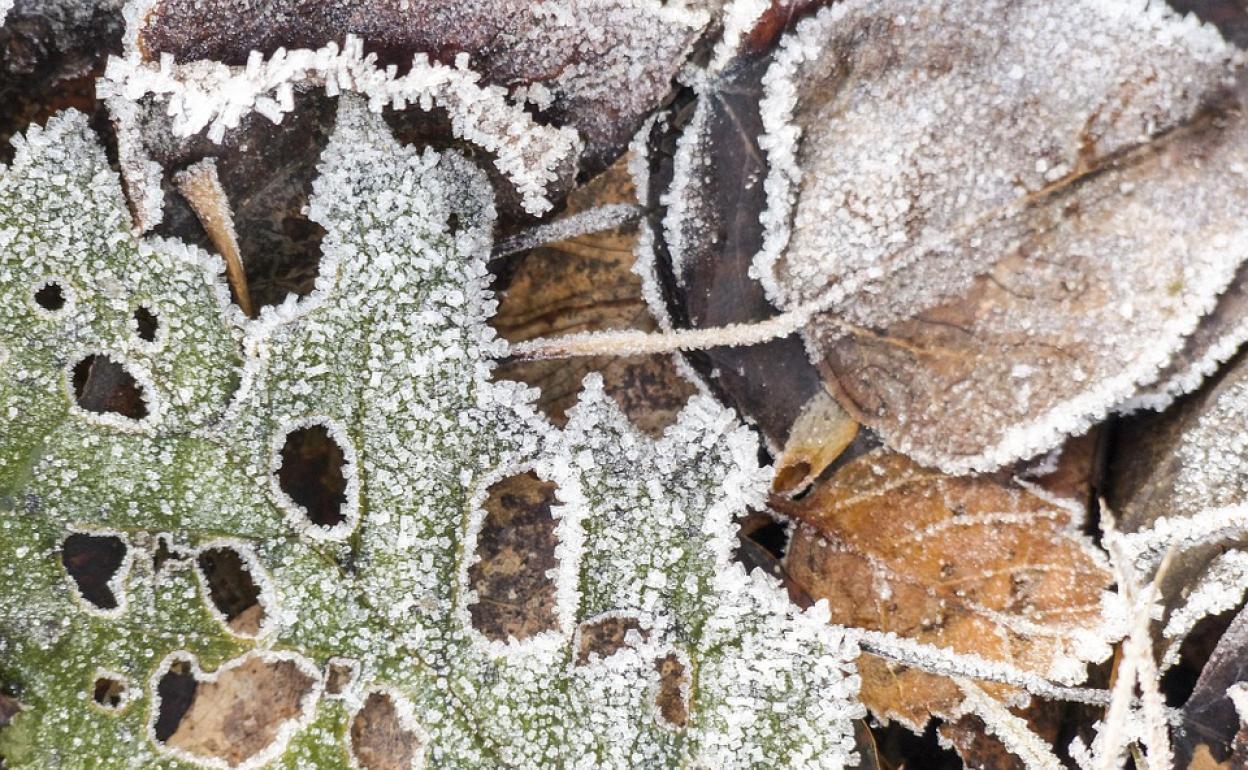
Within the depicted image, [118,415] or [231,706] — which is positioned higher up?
[118,415]

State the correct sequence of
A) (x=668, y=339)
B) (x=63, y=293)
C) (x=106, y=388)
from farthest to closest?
(x=668, y=339) → (x=106, y=388) → (x=63, y=293)

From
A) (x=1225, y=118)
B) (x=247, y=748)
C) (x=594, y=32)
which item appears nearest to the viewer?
(x=1225, y=118)

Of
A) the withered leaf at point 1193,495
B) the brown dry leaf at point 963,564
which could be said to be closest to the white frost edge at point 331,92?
the brown dry leaf at point 963,564

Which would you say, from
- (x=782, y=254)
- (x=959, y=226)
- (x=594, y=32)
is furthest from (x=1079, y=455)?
(x=594, y=32)

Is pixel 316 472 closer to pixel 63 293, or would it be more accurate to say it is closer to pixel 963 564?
pixel 63 293

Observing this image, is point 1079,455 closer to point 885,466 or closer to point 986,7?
point 885,466

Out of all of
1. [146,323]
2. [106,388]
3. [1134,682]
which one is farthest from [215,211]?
[1134,682]
